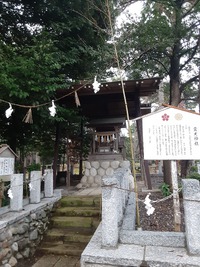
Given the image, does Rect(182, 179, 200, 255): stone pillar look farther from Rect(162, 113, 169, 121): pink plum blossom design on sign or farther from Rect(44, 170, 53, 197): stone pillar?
Rect(44, 170, 53, 197): stone pillar

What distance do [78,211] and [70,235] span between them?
76cm

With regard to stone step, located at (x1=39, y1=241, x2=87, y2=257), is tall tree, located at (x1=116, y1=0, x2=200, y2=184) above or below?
above

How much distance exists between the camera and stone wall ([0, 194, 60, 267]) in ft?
14.1

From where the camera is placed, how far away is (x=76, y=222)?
567 centimetres

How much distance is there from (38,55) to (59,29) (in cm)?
209

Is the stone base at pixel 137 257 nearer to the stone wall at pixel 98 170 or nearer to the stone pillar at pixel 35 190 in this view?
the stone pillar at pixel 35 190

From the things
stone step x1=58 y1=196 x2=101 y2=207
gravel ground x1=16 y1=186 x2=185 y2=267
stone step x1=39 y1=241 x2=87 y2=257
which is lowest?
stone step x1=39 y1=241 x2=87 y2=257

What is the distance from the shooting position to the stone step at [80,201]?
627cm

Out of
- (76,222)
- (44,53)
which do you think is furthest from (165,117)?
(44,53)

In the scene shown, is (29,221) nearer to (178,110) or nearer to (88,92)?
(178,110)

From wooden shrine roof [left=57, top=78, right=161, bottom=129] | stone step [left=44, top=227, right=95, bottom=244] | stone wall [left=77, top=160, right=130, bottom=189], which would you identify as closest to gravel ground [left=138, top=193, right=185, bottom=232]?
stone step [left=44, top=227, right=95, bottom=244]

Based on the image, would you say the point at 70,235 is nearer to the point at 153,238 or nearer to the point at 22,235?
the point at 22,235

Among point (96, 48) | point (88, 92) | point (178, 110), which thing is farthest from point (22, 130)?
point (178, 110)

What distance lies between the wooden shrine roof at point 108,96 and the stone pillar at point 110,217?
9.60 ft
